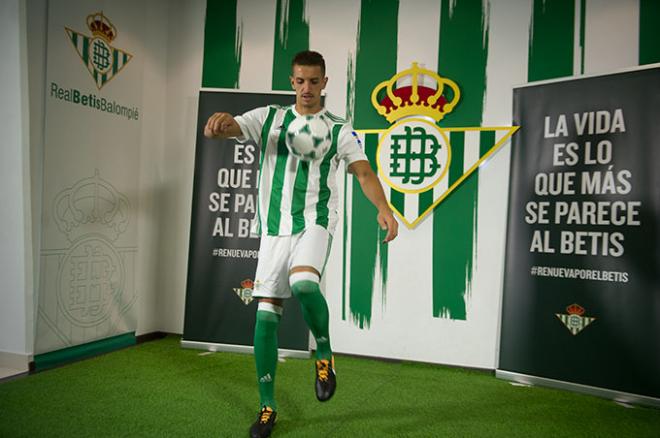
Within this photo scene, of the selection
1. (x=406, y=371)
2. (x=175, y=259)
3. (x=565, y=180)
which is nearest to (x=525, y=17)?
(x=565, y=180)

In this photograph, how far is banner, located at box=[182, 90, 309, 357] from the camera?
360 cm

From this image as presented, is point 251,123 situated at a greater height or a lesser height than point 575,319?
greater

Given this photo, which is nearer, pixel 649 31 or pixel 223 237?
pixel 649 31

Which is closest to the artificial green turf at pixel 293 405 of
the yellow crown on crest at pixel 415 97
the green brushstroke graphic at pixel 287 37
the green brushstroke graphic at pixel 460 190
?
the green brushstroke graphic at pixel 460 190

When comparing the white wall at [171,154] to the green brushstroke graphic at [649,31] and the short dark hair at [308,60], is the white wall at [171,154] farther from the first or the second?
the green brushstroke graphic at [649,31]

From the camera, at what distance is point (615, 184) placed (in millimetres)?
2820

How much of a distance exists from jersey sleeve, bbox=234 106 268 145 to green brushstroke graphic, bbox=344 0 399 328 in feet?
5.22

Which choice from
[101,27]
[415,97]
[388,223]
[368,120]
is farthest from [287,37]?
[388,223]

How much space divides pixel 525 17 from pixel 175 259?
3.21m

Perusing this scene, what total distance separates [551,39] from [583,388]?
2223mm

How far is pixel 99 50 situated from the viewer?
3.40 m

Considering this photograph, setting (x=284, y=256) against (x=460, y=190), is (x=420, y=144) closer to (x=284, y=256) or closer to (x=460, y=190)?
(x=460, y=190)

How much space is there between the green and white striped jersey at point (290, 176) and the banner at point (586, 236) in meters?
1.55

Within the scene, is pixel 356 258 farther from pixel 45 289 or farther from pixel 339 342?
pixel 45 289
